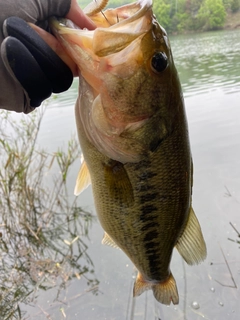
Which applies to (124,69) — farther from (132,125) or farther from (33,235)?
(33,235)

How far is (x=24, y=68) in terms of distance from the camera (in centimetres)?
115

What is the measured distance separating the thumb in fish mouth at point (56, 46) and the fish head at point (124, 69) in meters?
0.03

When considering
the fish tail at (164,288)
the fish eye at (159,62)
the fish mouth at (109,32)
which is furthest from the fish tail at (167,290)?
the fish mouth at (109,32)

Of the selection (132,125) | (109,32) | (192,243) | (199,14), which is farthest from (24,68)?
(199,14)

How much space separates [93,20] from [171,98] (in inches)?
17.6

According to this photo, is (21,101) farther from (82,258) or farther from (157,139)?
(82,258)

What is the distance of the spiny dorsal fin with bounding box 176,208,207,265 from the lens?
182cm

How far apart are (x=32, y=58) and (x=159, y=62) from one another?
1.57 feet

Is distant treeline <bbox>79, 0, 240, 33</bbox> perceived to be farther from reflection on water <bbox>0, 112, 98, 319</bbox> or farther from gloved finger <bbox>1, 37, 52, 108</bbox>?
gloved finger <bbox>1, 37, 52, 108</bbox>

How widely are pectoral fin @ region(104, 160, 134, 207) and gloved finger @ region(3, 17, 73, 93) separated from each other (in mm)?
410

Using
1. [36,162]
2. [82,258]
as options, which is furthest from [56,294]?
[36,162]

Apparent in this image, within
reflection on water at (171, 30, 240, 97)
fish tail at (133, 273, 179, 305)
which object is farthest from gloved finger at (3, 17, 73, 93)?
reflection on water at (171, 30, 240, 97)

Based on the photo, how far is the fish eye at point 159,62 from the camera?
1256 millimetres

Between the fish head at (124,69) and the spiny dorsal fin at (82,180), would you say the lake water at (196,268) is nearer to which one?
the spiny dorsal fin at (82,180)
